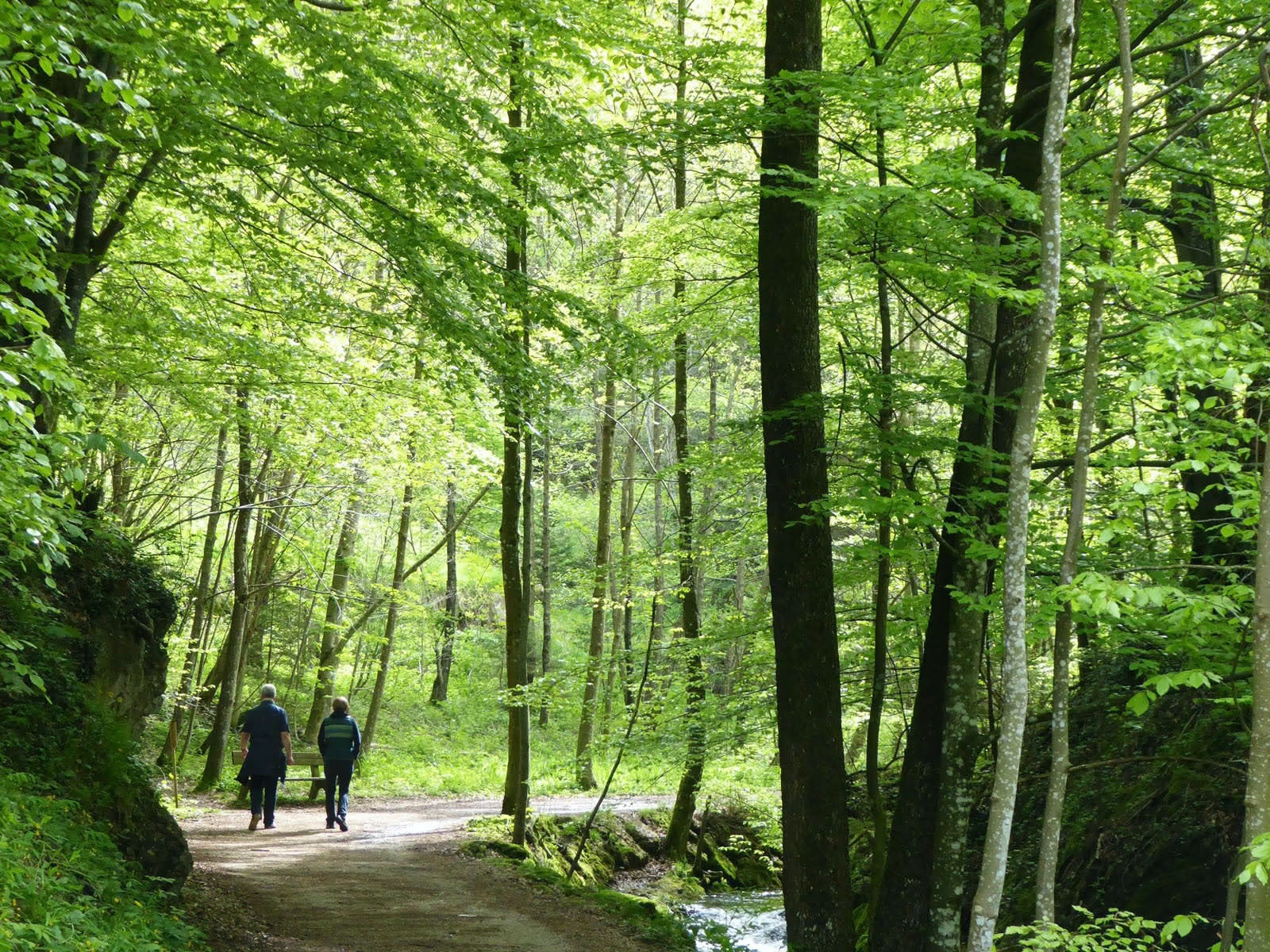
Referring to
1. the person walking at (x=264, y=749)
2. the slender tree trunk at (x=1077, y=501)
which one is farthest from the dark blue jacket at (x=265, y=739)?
the slender tree trunk at (x=1077, y=501)

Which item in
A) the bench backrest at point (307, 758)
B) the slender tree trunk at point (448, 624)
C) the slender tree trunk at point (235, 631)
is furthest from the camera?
the slender tree trunk at point (448, 624)

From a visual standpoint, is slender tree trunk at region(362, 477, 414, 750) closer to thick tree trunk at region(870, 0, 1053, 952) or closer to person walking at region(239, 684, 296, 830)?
person walking at region(239, 684, 296, 830)

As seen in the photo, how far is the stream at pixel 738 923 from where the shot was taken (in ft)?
31.0

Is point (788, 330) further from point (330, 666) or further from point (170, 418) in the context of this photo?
point (330, 666)

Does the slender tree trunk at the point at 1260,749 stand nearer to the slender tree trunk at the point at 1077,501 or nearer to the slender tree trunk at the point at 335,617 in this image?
the slender tree trunk at the point at 1077,501

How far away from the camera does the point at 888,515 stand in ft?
21.7

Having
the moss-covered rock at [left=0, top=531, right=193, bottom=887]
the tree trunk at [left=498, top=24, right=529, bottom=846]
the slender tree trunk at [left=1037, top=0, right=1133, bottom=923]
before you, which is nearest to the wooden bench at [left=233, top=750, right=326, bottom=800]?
the tree trunk at [left=498, top=24, right=529, bottom=846]

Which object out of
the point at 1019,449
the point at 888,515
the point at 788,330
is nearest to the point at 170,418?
the point at 788,330

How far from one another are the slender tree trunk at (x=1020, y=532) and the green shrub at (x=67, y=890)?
14.5 ft

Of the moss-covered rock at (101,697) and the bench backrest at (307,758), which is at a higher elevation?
the moss-covered rock at (101,697)

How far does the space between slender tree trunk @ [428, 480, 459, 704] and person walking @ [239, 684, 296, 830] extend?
1031 cm

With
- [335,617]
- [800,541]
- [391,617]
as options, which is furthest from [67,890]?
[391,617]

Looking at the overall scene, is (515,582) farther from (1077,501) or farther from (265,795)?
(1077,501)

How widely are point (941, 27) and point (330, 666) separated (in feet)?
47.2
